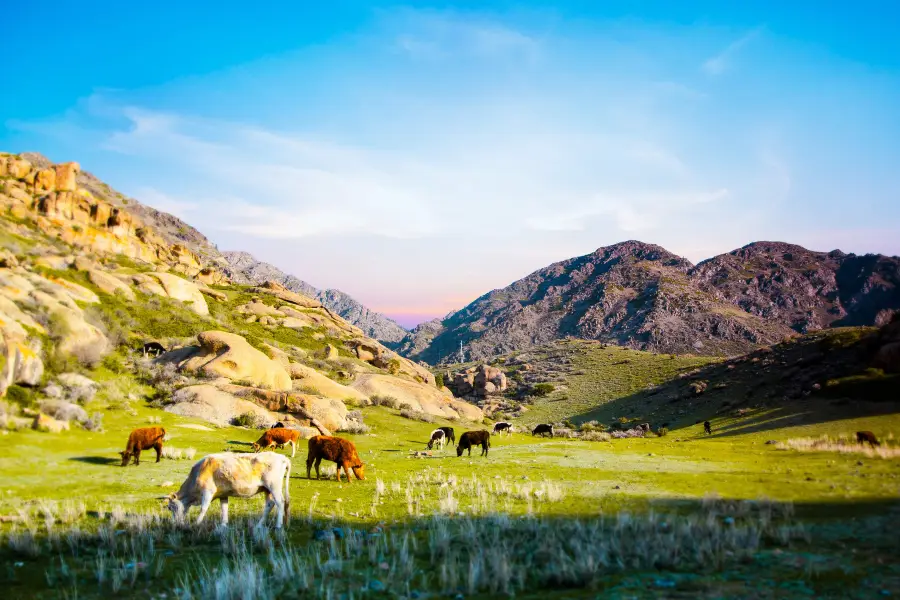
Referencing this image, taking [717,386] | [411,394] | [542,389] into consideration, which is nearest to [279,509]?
[411,394]

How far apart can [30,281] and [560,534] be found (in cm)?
4707

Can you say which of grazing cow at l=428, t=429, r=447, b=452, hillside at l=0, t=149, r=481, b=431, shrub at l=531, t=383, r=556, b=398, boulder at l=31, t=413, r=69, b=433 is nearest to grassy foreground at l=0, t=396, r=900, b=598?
boulder at l=31, t=413, r=69, b=433

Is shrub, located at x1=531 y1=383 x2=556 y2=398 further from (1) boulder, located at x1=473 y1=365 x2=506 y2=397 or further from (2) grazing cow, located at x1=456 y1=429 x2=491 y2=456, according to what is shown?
(2) grazing cow, located at x1=456 y1=429 x2=491 y2=456

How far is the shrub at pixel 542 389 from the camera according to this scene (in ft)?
340

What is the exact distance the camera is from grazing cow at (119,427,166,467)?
21578 mm

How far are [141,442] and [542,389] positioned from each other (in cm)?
9032

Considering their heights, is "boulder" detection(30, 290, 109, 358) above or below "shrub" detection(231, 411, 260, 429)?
above

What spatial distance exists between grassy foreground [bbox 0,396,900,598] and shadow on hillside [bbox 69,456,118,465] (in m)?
0.73

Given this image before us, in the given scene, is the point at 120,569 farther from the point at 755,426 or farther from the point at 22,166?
the point at 22,166

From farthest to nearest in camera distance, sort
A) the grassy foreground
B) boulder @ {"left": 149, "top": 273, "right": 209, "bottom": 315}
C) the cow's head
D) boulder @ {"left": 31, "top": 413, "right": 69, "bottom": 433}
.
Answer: boulder @ {"left": 149, "top": 273, "right": 209, "bottom": 315} < boulder @ {"left": 31, "top": 413, "right": 69, "bottom": 433} < the cow's head < the grassy foreground

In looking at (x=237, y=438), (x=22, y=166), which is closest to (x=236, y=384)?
(x=237, y=438)

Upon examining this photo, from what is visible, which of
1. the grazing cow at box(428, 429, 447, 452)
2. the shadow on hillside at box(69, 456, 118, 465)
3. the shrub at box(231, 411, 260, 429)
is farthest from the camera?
the grazing cow at box(428, 429, 447, 452)

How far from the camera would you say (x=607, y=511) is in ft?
42.4

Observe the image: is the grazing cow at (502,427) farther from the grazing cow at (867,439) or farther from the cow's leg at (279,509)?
the cow's leg at (279,509)
